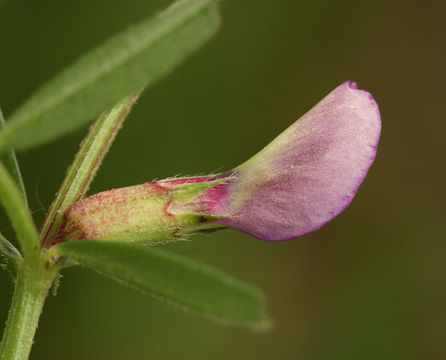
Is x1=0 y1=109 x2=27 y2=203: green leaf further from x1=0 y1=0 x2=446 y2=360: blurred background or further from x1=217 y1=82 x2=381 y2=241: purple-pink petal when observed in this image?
x1=0 y1=0 x2=446 y2=360: blurred background

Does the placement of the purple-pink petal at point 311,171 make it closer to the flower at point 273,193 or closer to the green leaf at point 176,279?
the flower at point 273,193

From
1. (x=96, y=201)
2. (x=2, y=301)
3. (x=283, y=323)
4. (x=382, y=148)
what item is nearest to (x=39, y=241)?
(x=96, y=201)

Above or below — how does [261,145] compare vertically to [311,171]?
above

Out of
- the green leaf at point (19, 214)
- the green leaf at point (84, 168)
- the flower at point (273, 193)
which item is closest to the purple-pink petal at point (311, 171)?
the flower at point (273, 193)

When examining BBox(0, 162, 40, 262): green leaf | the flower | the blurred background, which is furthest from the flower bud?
the blurred background

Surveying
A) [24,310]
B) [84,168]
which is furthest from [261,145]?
[24,310]

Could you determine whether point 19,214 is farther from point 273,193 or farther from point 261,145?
point 261,145
